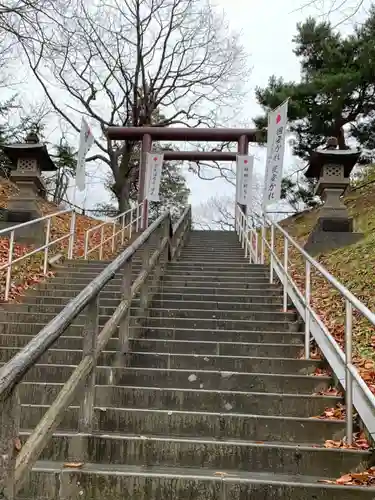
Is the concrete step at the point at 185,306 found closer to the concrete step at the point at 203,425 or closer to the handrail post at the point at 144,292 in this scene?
the handrail post at the point at 144,292

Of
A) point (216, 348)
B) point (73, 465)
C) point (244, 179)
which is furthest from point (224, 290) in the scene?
point (244, 179)

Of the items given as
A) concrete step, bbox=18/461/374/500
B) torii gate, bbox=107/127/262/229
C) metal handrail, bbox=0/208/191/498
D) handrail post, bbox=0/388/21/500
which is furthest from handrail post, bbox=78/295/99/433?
torii gate, bbox=107/127/262/229

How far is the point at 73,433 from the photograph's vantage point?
3.32 m

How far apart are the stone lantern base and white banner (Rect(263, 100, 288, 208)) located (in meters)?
1.11

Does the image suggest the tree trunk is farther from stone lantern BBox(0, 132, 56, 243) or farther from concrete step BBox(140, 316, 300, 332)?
concrete step BBox(140, 316, 300, 332)

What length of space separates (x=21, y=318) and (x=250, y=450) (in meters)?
4.01

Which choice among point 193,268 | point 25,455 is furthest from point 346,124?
point 25,455

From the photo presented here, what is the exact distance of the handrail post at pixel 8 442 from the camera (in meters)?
1.74

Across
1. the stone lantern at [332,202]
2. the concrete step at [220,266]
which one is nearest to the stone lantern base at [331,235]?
the stone lantern at [332,202]

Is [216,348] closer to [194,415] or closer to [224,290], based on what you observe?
[194,415]

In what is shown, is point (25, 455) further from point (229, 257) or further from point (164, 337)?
point (229, 257)

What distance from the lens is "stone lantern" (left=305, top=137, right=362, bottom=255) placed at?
32.7 feet

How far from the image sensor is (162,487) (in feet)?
9.28

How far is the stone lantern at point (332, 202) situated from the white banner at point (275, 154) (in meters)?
0.86
